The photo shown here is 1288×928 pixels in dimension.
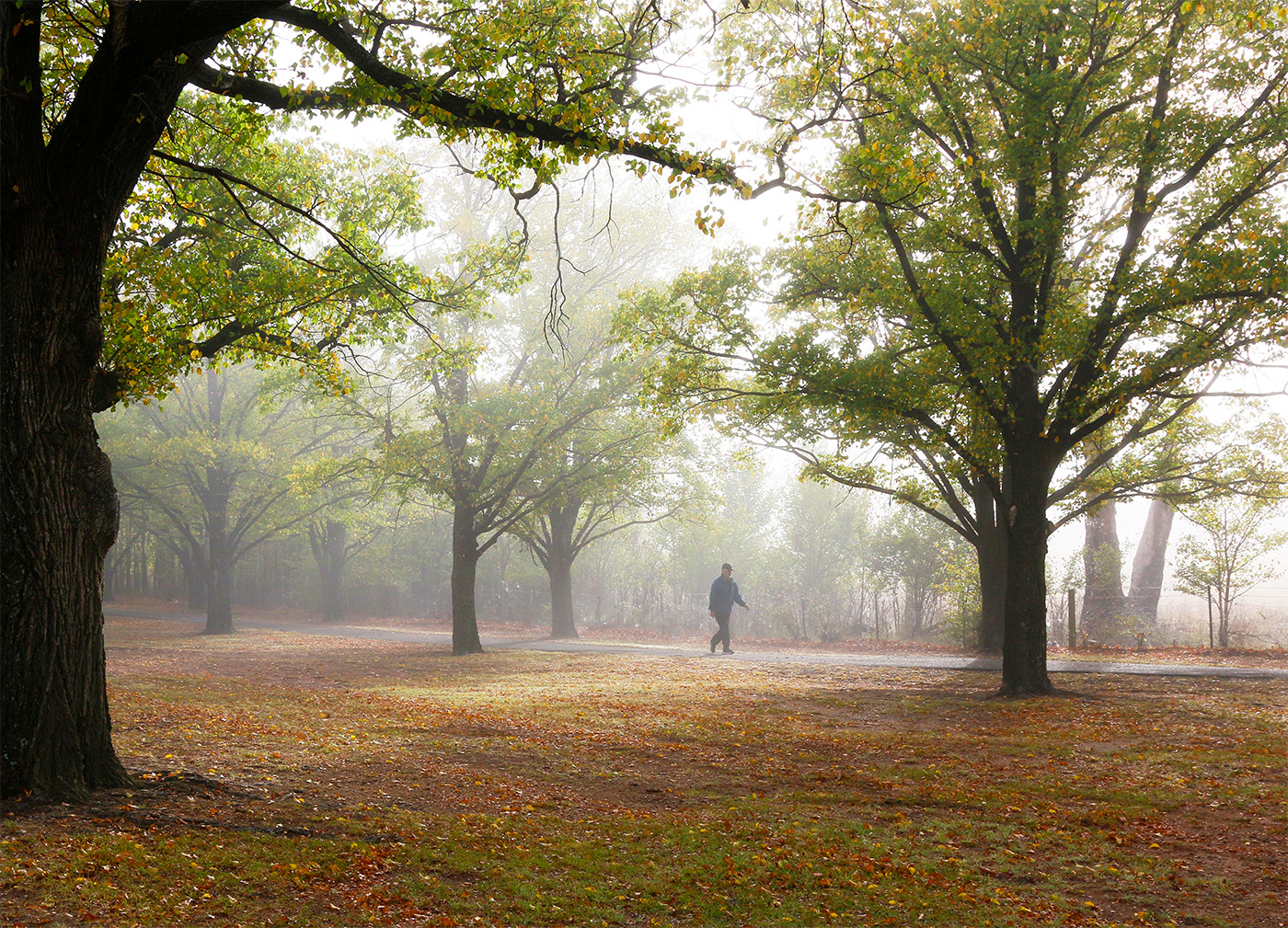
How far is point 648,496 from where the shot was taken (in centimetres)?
2648

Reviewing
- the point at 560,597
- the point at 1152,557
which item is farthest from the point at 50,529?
the point at 1152,557

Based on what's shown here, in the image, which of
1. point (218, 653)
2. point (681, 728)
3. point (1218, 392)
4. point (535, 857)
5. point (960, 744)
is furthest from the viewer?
point (218, 653)

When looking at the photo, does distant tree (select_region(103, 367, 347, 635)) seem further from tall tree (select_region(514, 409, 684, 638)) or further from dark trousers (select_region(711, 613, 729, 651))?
dark trousers (select_region(711, 613, 729, 651))

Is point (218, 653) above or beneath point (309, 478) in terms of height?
beneath

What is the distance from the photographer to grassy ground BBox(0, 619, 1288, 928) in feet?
13.1

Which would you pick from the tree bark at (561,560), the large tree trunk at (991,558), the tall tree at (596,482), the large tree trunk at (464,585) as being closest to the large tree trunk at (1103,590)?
the large tree trunk at (991,558)

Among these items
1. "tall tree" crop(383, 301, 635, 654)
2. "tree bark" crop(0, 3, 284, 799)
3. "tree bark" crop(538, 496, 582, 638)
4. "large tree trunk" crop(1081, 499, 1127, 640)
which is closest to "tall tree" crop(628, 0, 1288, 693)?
"tree bark" crop(0, 3, 284, 799)

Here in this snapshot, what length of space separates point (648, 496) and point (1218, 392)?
17036 millimetres

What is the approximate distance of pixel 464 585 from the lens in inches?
789

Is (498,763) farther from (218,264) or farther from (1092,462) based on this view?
(1092,462)

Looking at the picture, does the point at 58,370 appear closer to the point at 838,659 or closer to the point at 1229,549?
the point at 838,659

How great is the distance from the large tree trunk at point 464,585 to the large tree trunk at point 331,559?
58.4 ft

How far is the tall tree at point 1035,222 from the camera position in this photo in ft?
31.8

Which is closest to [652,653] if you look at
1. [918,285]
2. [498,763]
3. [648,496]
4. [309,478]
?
[648,496]
